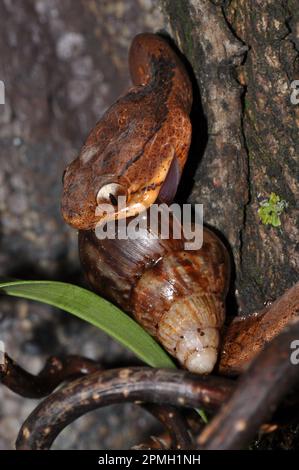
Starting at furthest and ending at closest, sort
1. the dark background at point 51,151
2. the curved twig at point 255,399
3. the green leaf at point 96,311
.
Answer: the dark background at point 51,151, the green leaf at point 96,311, the curved twig at point 255,399

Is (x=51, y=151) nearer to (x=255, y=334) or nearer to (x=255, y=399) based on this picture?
(x=255, y=334)

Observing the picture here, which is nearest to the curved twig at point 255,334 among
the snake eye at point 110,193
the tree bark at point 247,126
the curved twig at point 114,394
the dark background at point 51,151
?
the tree bark at point 247,126

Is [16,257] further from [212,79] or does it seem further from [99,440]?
[212,79]

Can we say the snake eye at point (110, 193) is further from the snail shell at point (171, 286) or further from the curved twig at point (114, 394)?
the curved twig at point (114, 394)

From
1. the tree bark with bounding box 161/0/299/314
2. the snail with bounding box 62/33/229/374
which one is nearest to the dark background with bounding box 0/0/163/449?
the tree bark with bounding box 161/0/299/314

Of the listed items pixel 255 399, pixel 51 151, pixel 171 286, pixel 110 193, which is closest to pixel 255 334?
pixel 171 286
